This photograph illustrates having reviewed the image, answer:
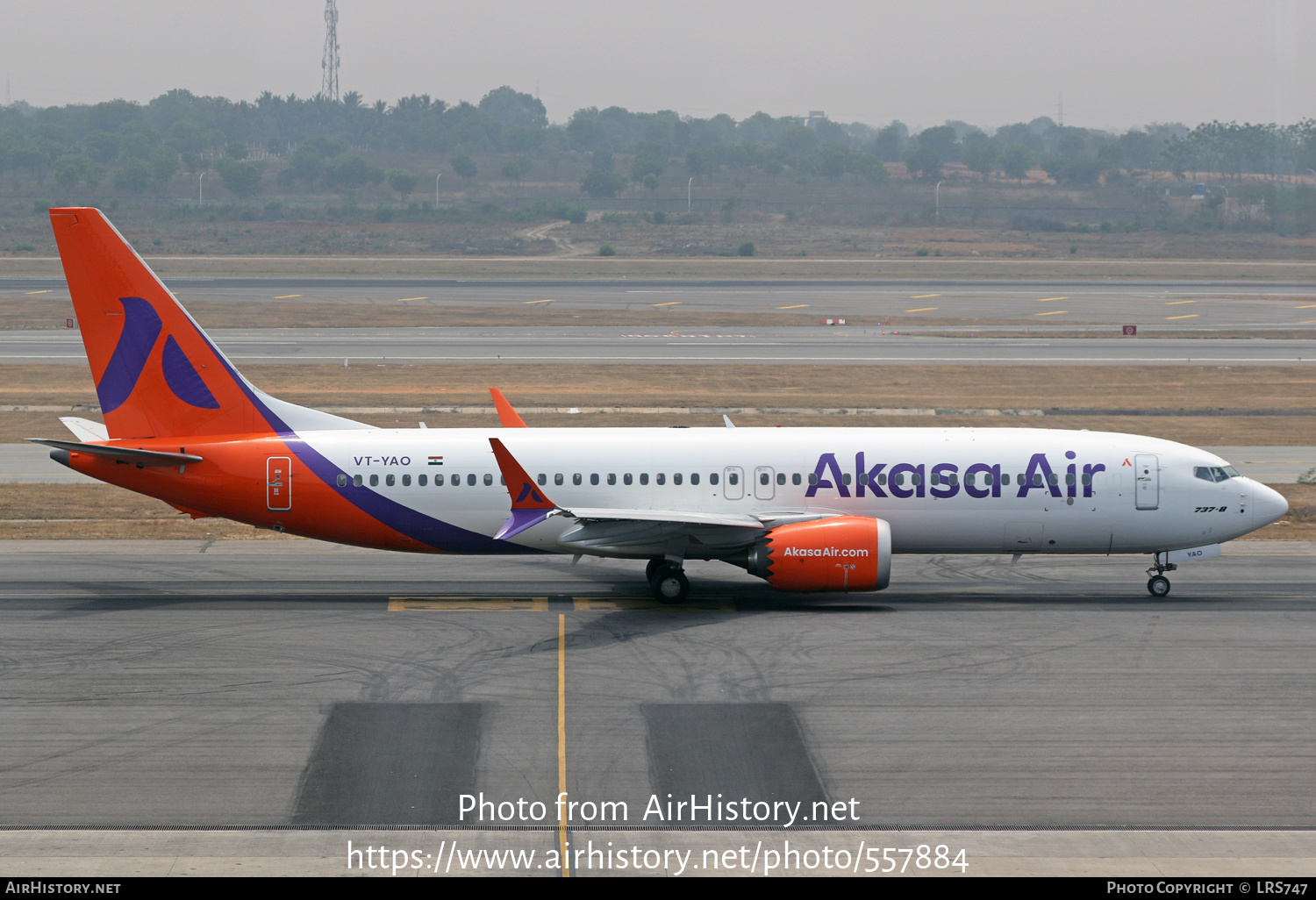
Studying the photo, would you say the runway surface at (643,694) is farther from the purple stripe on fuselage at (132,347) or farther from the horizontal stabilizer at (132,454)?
the purple stripe on fuselage at (132,347)

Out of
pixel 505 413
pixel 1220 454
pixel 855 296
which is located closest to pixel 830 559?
pixel 505 413

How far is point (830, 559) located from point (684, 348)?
49.2m

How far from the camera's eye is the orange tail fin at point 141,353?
2966 cm

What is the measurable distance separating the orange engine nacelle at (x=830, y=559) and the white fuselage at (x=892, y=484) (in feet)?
5.25

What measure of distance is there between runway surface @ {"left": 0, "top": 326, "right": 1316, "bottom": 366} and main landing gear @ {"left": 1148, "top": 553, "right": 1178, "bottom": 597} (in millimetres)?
40070

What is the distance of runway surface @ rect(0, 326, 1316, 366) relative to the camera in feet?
233

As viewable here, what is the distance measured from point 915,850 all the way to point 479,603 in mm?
15459

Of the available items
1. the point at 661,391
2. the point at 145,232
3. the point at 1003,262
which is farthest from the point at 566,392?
the point at 145,232

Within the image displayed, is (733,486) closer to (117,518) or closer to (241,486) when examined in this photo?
(241,486)

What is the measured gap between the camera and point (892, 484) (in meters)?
29.9

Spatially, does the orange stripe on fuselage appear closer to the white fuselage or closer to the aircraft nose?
the white fuselage

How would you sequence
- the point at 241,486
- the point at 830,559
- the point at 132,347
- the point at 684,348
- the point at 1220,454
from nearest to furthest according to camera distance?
the point at 830,559
the point at 241,486
the point at 132,347
the point at 1220,454
the point at 684,348

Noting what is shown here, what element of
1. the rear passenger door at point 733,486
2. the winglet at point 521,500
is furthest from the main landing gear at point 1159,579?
the winglet at point 521,500
